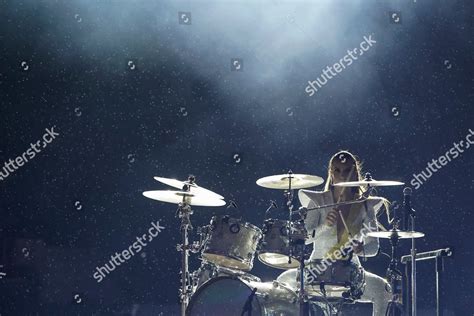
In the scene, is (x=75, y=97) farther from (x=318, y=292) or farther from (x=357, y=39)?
(x=318, y=292)

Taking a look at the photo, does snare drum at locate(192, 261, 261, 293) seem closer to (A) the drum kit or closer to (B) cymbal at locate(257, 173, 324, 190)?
(A) the drum kit

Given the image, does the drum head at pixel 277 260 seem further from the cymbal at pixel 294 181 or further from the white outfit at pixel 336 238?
the cymbal at pixel 294 181

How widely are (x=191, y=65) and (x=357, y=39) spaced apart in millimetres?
1965

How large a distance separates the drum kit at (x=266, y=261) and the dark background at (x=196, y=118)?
1840 millimetres

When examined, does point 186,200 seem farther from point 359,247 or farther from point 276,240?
point 359,247

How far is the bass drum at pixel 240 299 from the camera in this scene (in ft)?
19.0

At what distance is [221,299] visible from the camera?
592 cm

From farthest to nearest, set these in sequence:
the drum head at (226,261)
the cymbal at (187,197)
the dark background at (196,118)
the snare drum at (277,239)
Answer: the dark background at (196,118), the cymbal at (187,197), the drum head at (226,261), the snare drum at (277,239)

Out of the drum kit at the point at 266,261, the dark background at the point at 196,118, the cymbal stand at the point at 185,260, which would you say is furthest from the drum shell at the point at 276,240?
the dark background at the point at 196,118

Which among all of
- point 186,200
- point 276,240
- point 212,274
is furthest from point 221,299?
point 186,200

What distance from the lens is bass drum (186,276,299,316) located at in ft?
19.0

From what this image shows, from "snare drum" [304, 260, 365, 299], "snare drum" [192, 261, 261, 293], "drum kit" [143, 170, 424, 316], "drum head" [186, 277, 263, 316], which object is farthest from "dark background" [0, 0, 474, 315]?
"snare drum" [304, 260, 365, 299]

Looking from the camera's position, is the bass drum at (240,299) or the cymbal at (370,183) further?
the bass drum at (240,299)

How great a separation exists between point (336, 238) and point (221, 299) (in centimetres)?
109
